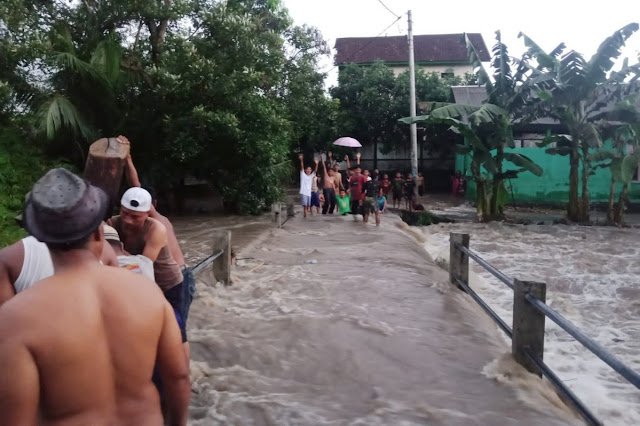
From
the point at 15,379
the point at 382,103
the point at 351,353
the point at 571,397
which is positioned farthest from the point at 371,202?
the point at 382,103

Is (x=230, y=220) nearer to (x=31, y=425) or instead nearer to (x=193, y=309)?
(x=193, y=309)

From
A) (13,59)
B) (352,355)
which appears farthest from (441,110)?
(352,355)

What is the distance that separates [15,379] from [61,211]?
0.46 m

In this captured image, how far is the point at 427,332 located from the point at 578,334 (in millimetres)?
2347

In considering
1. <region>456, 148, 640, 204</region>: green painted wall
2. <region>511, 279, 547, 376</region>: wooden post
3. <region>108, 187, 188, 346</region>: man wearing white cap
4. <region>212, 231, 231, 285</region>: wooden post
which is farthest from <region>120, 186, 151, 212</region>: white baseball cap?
<region>456, 148, 640, 204</region>: green painted wall

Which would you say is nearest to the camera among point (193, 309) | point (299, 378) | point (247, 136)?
point (299, 378)

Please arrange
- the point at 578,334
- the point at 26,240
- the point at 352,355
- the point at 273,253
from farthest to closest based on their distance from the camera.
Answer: the point at 273,253
the point at 352,355
the point at 578,334
the point at 26,240

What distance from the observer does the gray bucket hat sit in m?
1.67

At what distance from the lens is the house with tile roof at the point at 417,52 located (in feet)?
116

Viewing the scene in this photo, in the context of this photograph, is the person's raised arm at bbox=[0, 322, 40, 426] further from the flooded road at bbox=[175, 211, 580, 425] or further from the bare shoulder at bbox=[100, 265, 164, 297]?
the flooded road at bbox=[175, 211, 580, 425]

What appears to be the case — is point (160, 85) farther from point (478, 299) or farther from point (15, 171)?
point (478, 299)

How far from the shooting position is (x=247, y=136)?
49.0ft

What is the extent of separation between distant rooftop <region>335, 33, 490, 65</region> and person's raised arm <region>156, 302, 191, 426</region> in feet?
116

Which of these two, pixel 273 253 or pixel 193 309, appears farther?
pixel 273 253
